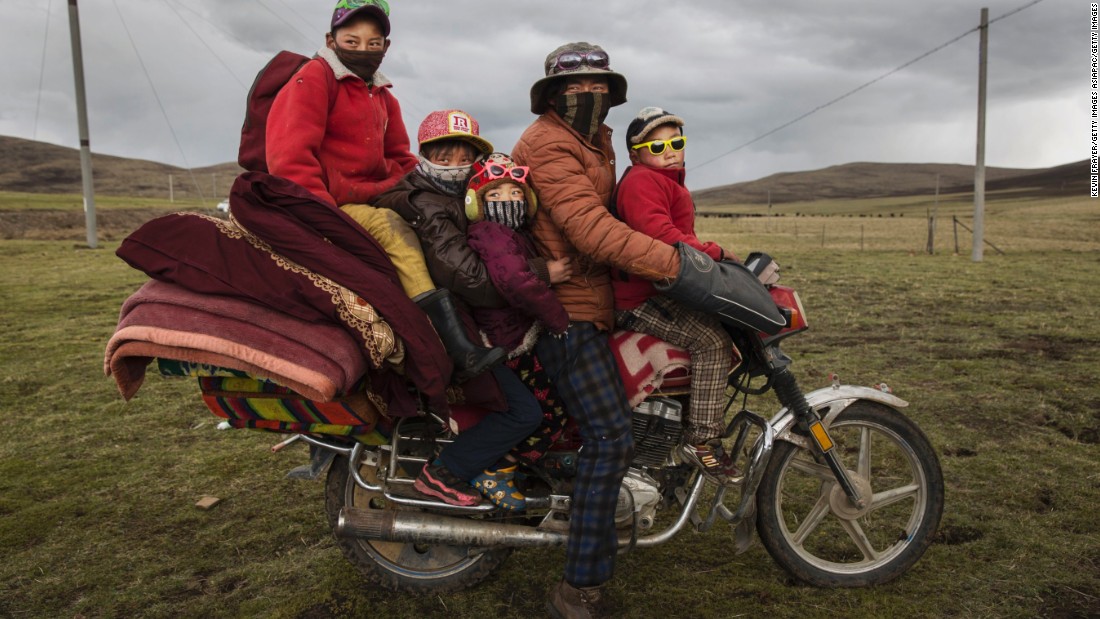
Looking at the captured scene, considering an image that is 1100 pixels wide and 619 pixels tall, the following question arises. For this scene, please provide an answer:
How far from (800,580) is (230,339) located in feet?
9.60

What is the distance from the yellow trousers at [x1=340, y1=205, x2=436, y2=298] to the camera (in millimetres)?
3045

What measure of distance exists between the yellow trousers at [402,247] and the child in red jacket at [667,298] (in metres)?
0.89

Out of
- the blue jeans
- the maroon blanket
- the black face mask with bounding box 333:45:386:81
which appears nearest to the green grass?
the black face mask with bounding box 333:45:386:81

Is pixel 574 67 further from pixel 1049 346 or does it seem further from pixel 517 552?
pixel 1049 346

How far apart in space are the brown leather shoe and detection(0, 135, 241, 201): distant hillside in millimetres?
110956

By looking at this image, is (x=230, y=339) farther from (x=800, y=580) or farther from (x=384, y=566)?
(x=800, y=580)

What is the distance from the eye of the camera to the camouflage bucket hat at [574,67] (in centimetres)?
321

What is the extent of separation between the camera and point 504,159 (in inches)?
125

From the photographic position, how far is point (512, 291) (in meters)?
3.03

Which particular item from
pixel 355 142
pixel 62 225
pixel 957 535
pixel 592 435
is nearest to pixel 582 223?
pixel 592 435

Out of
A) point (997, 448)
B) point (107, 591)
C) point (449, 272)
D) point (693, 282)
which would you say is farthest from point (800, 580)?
point (107, 591)

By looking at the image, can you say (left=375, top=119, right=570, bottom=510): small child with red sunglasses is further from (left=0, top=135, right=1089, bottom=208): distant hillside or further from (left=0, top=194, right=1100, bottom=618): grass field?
(left=0, top=135, right=1089, bottom=208): distant hillside

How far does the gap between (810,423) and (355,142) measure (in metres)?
2.62

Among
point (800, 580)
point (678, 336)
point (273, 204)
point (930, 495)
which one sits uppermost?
point (273, 204)
